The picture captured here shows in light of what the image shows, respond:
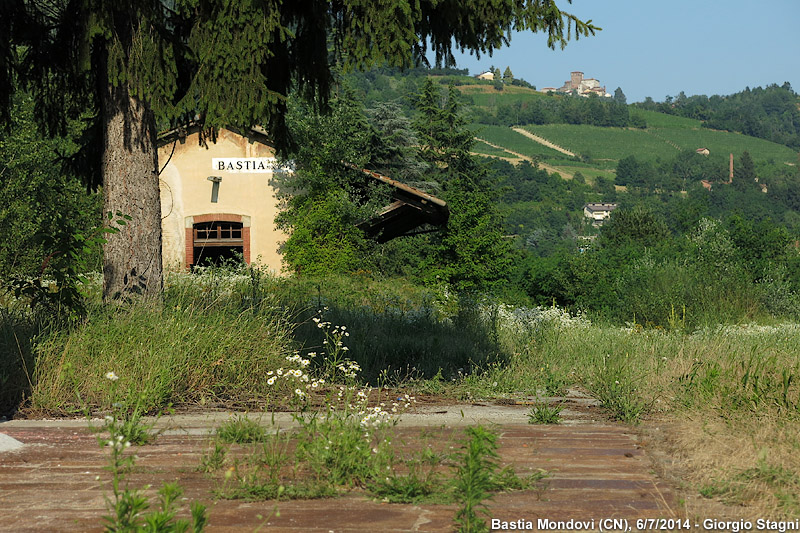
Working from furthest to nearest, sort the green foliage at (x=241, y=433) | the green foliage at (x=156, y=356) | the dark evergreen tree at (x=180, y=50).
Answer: the dark evergreen tree at (x=180, y=50) → the green foliage at (x=156, y=356) → the green foliage at (x=241, y=433)

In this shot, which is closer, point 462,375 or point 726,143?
point 462,375

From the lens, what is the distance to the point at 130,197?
6.89m

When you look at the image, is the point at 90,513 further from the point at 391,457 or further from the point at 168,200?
the point at 168,200

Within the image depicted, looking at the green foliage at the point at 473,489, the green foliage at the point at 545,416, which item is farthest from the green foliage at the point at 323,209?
the green foliage at the point at 473,489

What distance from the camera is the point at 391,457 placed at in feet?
13.3

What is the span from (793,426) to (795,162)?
534 ft

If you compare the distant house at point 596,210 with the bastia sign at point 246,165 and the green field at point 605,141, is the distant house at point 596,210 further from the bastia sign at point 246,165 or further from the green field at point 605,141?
the bastia sign at point 246,165

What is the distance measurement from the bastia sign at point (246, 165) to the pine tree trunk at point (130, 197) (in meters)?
16.4

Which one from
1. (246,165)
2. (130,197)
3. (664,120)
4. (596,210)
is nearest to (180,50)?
(130,197)

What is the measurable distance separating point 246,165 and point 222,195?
44.4 inches

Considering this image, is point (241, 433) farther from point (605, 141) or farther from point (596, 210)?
point (605, 141)

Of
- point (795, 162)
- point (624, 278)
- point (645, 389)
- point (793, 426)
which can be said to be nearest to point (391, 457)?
point (793, 426)

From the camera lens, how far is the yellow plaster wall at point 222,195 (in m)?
23.3

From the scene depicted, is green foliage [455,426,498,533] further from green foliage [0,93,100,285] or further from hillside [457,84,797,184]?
hillside [457,84,797,184]
